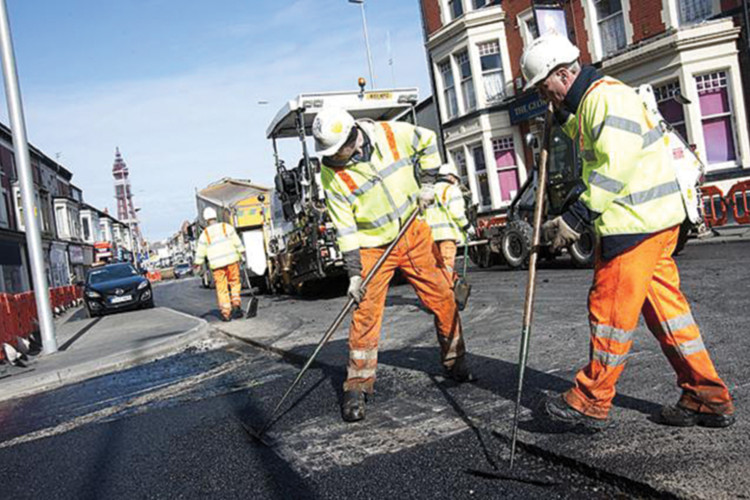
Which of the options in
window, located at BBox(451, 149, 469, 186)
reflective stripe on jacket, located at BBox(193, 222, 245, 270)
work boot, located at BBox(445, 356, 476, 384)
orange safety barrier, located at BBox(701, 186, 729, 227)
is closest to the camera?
work boot, located at BBox(445, 356, 476, 384)

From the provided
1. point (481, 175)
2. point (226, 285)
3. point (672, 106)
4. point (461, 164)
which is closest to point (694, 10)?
point (672, 106)

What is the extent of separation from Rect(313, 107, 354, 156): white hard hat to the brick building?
224 inches

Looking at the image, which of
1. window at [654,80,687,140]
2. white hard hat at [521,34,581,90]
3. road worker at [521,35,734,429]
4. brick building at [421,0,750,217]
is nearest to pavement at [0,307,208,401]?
brick building at [421,0,750,217]

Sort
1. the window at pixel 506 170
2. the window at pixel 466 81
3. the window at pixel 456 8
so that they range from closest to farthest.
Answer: the window at pixel 506 170 → the window at pixel 466 81 → the window at pixel 456 8

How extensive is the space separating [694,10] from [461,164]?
9.63 meters

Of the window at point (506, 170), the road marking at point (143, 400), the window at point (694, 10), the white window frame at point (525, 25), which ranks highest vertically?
the white window frame at point (525, 25)

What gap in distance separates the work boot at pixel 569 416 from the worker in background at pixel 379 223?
1.35 m

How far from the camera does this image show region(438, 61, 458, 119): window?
24156 millimetres

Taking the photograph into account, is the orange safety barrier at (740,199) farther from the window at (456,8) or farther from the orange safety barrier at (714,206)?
the window at (456,8)

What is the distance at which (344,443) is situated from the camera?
3.72m

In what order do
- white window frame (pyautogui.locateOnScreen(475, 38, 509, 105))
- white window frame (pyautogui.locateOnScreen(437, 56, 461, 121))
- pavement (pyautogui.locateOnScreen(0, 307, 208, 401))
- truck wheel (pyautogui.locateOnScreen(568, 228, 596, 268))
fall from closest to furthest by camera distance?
pavement (pyautogui.locateOnScreen(0, 307, 208, 401)) → truck wheel (pyautogui.locateOnScreen(568, 228, 596, 268)) → white window frame (pyautogui.locateOnScreen(475, 38, 509, 105)) → white window frame (pyautogui.locateOnScreen(437, 56, 461, 121))

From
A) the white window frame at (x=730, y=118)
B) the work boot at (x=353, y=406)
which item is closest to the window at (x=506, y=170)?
the white window frame at (x=730, y=118)

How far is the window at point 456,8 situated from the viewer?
2362cm

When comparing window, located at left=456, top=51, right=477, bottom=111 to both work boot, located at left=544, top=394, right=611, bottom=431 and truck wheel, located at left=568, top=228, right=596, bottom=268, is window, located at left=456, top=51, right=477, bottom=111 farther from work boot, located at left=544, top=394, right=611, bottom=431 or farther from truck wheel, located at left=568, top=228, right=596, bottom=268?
work boot, located at left=544, top=394, right=611, bottom=431
